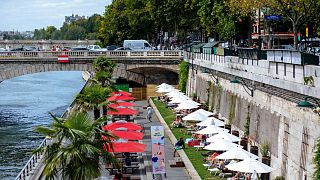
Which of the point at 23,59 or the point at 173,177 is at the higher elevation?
the point at 23,59

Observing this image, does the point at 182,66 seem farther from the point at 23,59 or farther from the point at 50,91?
the point at 50,91

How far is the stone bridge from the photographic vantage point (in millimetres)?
78625

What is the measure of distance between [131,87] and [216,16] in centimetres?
1598

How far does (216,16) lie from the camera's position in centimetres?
7212

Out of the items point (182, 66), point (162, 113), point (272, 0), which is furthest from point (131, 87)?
point (272, 0)

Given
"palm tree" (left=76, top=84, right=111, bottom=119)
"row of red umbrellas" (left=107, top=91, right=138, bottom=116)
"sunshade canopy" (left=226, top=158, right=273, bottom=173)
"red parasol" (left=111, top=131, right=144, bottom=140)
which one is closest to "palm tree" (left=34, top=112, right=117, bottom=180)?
"sunshade canopy" (left=226, top=158, right=273, bottom=173)

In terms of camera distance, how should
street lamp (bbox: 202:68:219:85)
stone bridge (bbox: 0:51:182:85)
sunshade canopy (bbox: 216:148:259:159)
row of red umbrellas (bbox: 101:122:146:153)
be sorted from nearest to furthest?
sunshade canopy (bbox: 216:148:259:159)
row of red umbrellas (bbox: 101:122:146:153)
street lamp (bbox: 202:68:219:85)
stone bridge (bbox: 0:51:182:85)

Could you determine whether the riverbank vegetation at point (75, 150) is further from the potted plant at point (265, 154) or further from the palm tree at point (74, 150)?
the potted plant at point (265, 154)

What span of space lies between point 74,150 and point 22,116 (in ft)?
189

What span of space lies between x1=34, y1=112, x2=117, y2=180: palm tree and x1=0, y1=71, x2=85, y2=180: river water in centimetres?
1057

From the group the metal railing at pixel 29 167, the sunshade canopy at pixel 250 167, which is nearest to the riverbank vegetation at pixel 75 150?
the metal railing at pixel 29 167

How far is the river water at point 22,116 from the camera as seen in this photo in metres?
49.9

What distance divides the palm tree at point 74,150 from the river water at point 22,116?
34.7 feet

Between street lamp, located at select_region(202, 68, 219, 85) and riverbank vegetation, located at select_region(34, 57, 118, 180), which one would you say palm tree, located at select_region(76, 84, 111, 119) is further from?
riverbank vegetation, located at select_region(34, 57, 118, 180)
